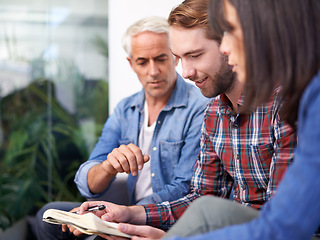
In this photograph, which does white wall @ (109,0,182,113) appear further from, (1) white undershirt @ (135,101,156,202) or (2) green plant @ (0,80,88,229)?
(2) green plant @ (0,80,88,229)

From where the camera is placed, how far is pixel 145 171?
1863mm

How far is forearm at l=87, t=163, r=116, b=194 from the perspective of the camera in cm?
169

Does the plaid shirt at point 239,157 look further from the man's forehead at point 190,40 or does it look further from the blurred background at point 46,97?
the blurred background at point 46,97

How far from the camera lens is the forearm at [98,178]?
1688mm

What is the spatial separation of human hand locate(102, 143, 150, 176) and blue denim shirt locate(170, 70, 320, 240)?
30.3 inches

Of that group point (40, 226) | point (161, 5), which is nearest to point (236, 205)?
point (40, 226)

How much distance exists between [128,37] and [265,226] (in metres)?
1.48

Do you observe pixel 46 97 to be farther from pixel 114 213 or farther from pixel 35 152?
pixel 114 213

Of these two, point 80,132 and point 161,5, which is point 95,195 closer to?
point 161,5

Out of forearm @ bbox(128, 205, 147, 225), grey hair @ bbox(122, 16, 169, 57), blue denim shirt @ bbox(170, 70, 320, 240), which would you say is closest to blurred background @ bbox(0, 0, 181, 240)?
grey hair @ bbox(122, 16, 169, 57)

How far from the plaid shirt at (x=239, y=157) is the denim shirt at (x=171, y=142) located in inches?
6.1

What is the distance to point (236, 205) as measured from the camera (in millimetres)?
880

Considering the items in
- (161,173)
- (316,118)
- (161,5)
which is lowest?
(161,173)

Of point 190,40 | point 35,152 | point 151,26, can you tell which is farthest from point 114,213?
point 35,152
